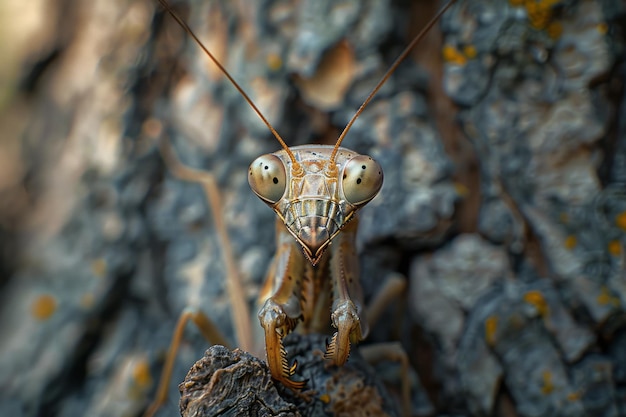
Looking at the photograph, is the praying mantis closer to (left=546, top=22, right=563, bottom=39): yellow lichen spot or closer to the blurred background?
the blurred background

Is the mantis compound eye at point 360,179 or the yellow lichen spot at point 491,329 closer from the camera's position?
the mantis compound eye at point 360,179

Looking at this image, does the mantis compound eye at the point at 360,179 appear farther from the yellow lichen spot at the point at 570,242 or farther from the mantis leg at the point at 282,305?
the yellow lichen spot at the point at 570,242

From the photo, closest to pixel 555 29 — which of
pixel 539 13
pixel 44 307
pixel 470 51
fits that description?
pixel 539 13

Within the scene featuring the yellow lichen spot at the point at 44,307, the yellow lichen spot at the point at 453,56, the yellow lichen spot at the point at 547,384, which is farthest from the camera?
the yellow lichen spot at the point at 44,307

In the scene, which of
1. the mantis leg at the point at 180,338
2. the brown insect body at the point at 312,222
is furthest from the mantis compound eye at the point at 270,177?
the mantis leg at the point at 180,338

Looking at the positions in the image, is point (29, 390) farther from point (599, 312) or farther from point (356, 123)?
point (599, 312)

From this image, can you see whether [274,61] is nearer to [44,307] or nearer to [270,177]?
[270,177]
